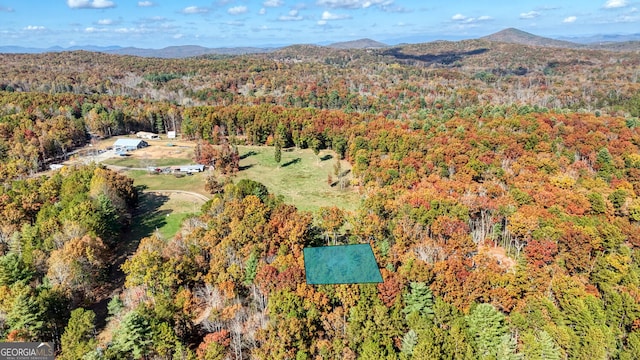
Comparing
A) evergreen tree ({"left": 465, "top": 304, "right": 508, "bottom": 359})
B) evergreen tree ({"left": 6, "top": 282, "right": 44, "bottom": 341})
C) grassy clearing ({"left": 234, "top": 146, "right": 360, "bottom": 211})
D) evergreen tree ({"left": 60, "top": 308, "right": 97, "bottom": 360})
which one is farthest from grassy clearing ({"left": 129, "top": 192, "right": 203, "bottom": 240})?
evergreen tree ({"left": 465, "top": 304, "right": 508, "bottom": 359})

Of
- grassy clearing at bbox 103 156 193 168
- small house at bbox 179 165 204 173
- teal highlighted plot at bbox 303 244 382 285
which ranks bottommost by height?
teal highlighted plot at bbox 303 244 382 285

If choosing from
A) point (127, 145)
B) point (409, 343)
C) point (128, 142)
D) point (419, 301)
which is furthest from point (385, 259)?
point (128, 142)

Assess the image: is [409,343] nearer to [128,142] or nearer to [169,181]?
[169,181]

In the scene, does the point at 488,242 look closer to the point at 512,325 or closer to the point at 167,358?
the point at 512,325

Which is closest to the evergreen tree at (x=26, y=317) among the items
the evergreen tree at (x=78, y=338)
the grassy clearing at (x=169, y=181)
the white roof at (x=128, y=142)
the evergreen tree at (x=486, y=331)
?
the evergreen tree at (x=78, y=338)

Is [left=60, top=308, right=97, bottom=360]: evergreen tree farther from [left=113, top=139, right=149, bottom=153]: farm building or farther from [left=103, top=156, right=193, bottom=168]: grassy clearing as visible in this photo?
[left=113, top=139, right=149, bottom=153]: farm building

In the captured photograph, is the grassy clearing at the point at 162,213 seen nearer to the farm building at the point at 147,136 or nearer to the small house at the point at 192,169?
the small house at the point at 192,169
